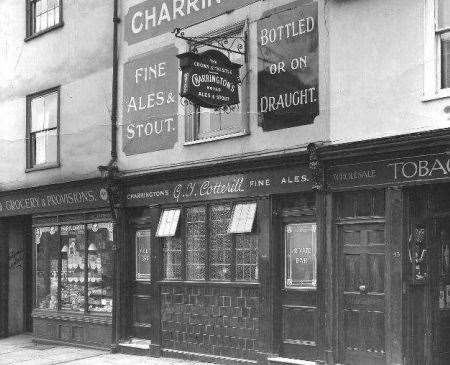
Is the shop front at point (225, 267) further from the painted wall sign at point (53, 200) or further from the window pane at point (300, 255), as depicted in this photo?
the painted wall sign at point (53, 200)

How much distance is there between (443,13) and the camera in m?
9.74

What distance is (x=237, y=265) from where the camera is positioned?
1237 cm

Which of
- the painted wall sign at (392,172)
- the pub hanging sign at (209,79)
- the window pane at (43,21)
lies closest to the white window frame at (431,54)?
the painted wall sign at (392,172)

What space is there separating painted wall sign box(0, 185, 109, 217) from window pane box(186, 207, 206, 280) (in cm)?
234

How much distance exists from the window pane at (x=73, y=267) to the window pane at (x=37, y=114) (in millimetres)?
2510

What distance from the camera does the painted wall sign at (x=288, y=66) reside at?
36.6 ft

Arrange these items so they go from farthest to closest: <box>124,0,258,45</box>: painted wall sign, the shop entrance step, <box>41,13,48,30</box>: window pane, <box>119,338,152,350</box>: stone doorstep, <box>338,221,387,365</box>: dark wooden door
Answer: <box>41,13,48,30</box>: window pane
<box>119,338,152,350</box>: stone doorstep
the shop entrance step
<box>124,0,258,45</box>: painted wall sign
<box>338,221,387,365</box>: dark wooden door

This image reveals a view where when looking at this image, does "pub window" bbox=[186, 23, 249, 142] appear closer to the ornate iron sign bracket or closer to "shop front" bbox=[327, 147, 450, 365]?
the ornate iron sign bracket

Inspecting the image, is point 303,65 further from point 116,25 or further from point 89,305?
point 89,305

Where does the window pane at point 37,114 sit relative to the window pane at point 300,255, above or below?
above

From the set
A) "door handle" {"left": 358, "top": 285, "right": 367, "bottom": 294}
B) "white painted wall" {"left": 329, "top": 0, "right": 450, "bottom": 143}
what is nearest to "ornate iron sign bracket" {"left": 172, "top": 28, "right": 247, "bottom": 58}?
"white painted wall" {"left": 329, "top": 0, "right": 450, "bottom": 143}

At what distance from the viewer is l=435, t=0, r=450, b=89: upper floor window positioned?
9.67 m

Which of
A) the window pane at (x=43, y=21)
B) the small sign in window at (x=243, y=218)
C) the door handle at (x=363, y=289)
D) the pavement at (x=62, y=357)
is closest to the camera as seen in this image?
the door handle at (x=363, y=289)

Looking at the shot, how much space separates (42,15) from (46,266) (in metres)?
5.79
